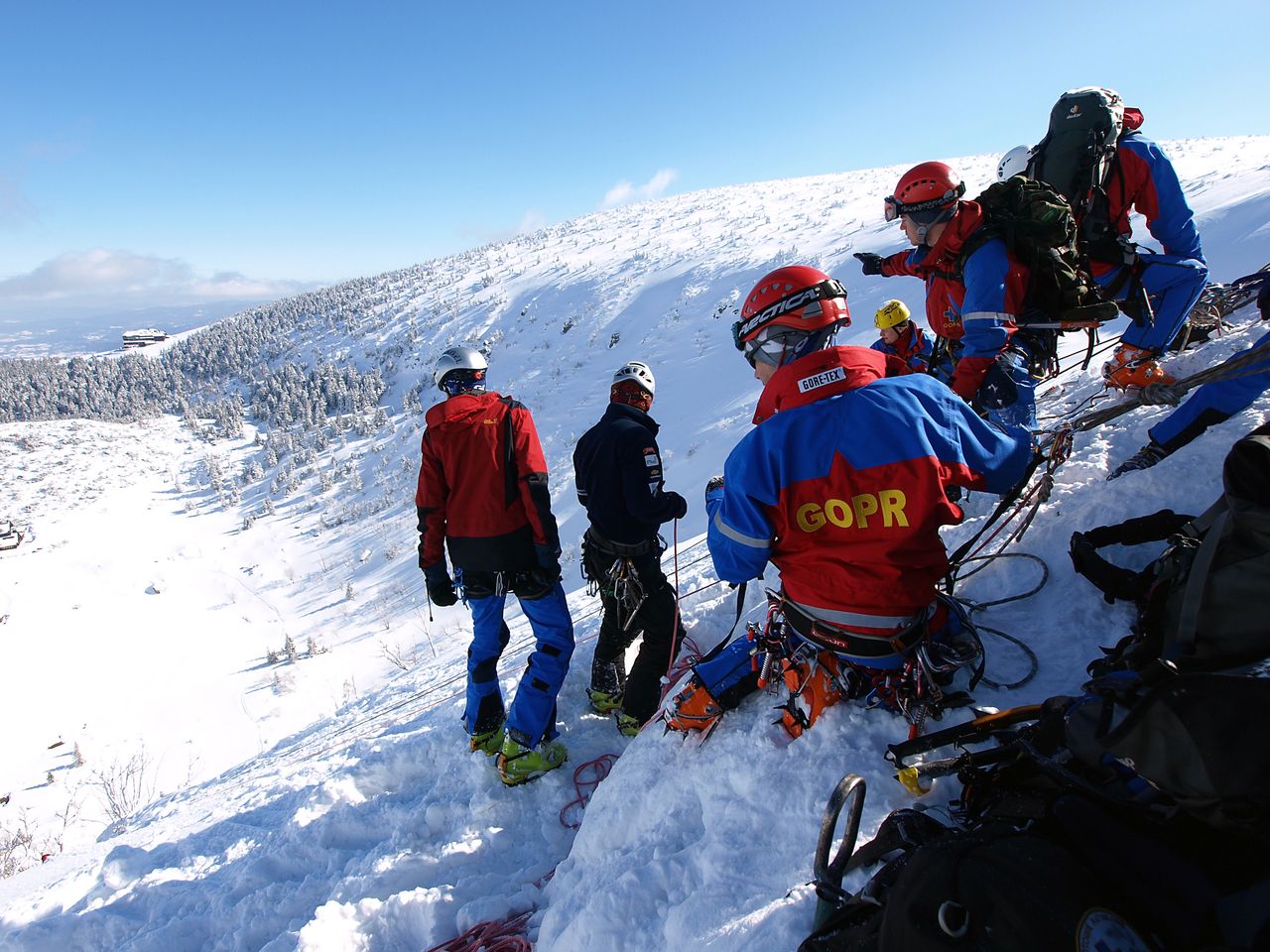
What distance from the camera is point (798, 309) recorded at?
2773 millimetres

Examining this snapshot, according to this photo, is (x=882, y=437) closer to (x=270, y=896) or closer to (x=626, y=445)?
(x=626, y=445)

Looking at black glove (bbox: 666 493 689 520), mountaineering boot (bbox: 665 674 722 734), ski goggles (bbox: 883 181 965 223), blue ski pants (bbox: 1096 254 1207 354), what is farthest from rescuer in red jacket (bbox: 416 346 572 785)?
blue ski pants (bbox: 1096 254 1207 354)

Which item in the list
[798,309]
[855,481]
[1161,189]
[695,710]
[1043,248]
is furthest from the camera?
[1161,189]

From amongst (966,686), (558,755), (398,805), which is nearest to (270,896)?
(398,805)

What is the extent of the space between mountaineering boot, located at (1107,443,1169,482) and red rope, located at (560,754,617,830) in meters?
3.72

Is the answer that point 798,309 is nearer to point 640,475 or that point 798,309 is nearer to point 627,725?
point 640,475

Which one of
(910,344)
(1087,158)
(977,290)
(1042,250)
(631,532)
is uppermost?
(1087,158)

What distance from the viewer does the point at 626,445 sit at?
165 inches

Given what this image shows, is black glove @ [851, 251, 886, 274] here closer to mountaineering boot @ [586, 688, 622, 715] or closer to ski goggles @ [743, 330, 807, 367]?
ski goggles @ [743, 330, 807, 367]

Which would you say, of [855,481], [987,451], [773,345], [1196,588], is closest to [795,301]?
[773,345]

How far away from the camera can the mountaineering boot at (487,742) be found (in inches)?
174

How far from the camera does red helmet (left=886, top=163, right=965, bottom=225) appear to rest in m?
4.23

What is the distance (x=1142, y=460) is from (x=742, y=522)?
2911 mm

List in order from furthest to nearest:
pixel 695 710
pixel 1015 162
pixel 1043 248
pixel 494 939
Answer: pixel 1015 162
pixel 1043 248
pixel 695 710
pixel 494 939
